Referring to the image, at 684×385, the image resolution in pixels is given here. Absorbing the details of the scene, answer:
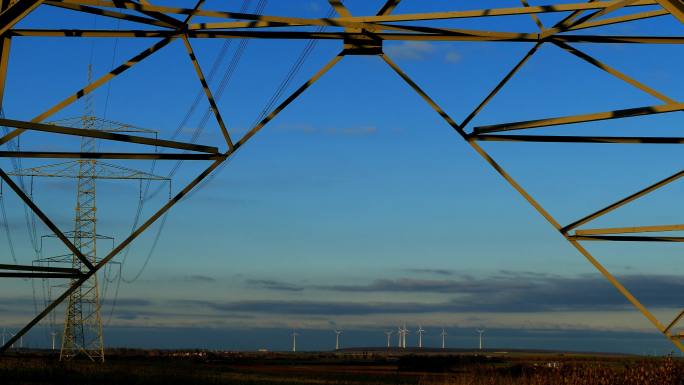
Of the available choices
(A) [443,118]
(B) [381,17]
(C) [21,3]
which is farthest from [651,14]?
(C) [21,3]

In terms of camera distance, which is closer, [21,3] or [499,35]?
[21,3]

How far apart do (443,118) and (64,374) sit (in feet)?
115

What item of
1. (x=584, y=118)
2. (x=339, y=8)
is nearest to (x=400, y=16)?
(x=339, y=8)

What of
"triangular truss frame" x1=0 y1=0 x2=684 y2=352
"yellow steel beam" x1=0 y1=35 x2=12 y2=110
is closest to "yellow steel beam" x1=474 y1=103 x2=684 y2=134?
"triangular truss frame" x1=0 y1=0 x2=684 y2=352

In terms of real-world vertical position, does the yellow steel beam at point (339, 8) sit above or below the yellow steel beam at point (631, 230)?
above

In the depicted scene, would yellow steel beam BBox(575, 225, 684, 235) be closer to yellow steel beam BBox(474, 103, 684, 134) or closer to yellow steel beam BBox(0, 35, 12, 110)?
yellow steel beam BBox(474, 103, 684, 134)

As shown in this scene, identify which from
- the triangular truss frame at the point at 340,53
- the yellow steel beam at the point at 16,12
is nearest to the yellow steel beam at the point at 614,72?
the triangular truss frame at the point at 340,53

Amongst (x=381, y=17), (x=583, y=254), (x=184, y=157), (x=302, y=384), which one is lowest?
(x=302, y=384)

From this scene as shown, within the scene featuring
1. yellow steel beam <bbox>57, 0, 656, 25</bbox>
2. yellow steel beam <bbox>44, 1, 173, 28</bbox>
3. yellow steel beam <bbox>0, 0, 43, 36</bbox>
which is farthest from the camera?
yellow steel beam <bbox>44, 1, 173, 28</bbox>

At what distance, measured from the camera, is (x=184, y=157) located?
62.6 feet

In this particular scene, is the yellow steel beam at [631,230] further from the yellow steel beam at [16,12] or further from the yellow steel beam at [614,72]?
the yellow steel beam at [16,12]

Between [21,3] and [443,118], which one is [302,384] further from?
[21,3]

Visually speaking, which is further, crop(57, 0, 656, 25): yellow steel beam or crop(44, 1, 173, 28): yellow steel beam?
crop(44, 1, 173, 28): yellow steel beam

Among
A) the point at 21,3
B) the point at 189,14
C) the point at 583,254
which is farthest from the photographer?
the point at 583,254
